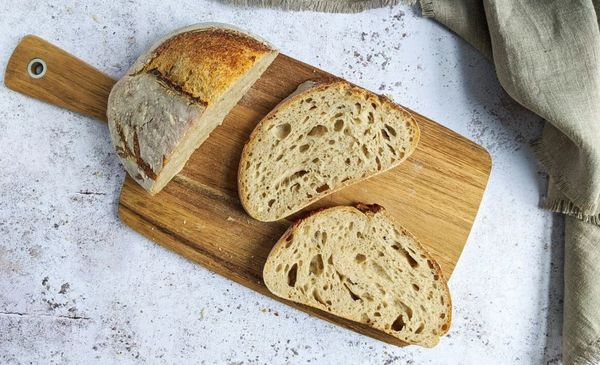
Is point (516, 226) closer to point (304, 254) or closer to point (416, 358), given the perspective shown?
point (416, 358)

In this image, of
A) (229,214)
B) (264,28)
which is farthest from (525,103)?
(229,214)

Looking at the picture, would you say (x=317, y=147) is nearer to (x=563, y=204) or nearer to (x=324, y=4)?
(x=324, y=4)

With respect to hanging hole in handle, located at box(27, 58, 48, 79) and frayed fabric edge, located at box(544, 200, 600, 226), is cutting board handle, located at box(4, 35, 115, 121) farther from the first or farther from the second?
frayed fabric edge, located at box(544, 200, 600, 226)

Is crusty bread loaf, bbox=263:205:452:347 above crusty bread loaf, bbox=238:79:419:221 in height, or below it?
below

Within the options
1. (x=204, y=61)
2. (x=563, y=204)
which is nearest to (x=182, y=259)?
(x=204, y=61)

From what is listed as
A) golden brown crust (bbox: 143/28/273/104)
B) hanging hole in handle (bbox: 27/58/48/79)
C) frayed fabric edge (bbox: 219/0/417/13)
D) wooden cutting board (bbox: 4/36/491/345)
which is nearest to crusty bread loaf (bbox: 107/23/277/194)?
golden brown crust (bbox: 143/28/273/104)

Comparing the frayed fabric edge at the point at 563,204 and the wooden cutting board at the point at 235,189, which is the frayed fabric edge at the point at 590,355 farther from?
the wooden cutting board at the point at 235,189
